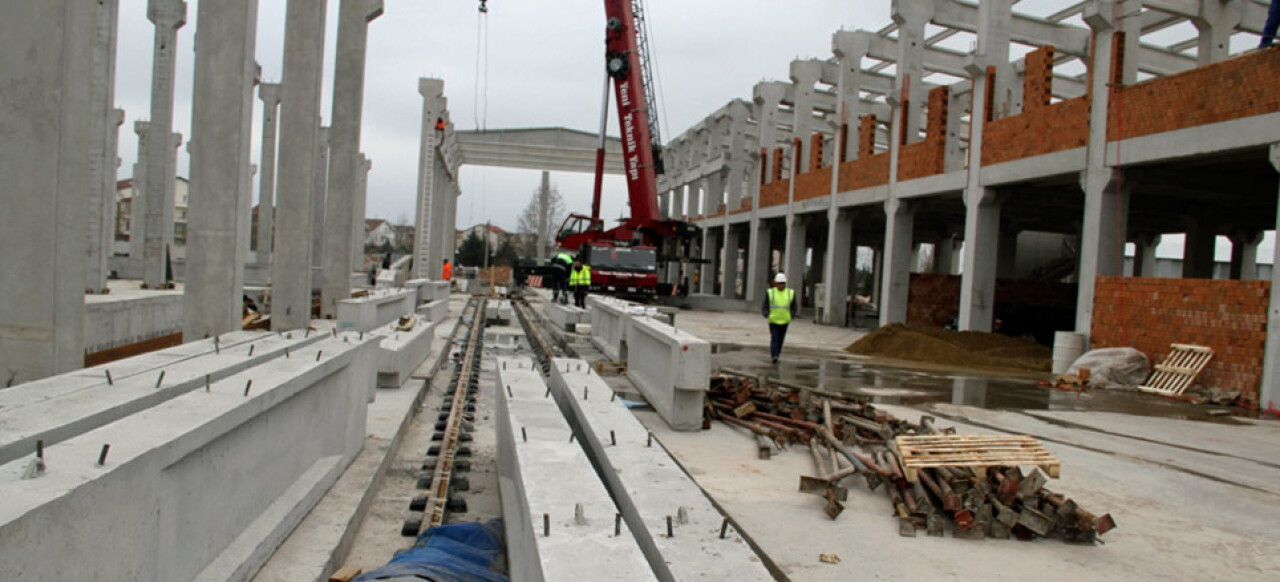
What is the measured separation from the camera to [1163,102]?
566 inches

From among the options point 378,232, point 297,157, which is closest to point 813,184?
point 297,157

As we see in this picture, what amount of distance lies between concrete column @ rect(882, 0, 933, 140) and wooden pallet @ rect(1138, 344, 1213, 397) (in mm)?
11348

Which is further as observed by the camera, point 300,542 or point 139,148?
point 139,148

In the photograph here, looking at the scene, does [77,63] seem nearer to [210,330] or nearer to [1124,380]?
[210,330]

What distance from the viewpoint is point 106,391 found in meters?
4.23

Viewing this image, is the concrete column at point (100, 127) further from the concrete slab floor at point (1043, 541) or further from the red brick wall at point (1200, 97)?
the red brick wall at point (1200, 97)

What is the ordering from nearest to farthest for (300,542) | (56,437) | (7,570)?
(7,570) → (56,437) → (300,542)

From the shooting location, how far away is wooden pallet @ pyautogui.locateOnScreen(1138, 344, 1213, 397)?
13240 millimetres

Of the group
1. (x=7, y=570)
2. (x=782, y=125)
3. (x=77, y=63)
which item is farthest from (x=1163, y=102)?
(x=782, y=125)

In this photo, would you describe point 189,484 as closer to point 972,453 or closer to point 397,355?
point 972,453

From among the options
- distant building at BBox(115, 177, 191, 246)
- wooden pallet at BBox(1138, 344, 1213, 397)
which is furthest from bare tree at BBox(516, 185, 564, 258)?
wooden pallet at BBox(1138, 344, 1213, 397)

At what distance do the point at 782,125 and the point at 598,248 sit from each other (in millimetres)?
13342

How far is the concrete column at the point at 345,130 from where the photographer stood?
16.5m

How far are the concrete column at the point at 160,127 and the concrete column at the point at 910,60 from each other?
18.2m
